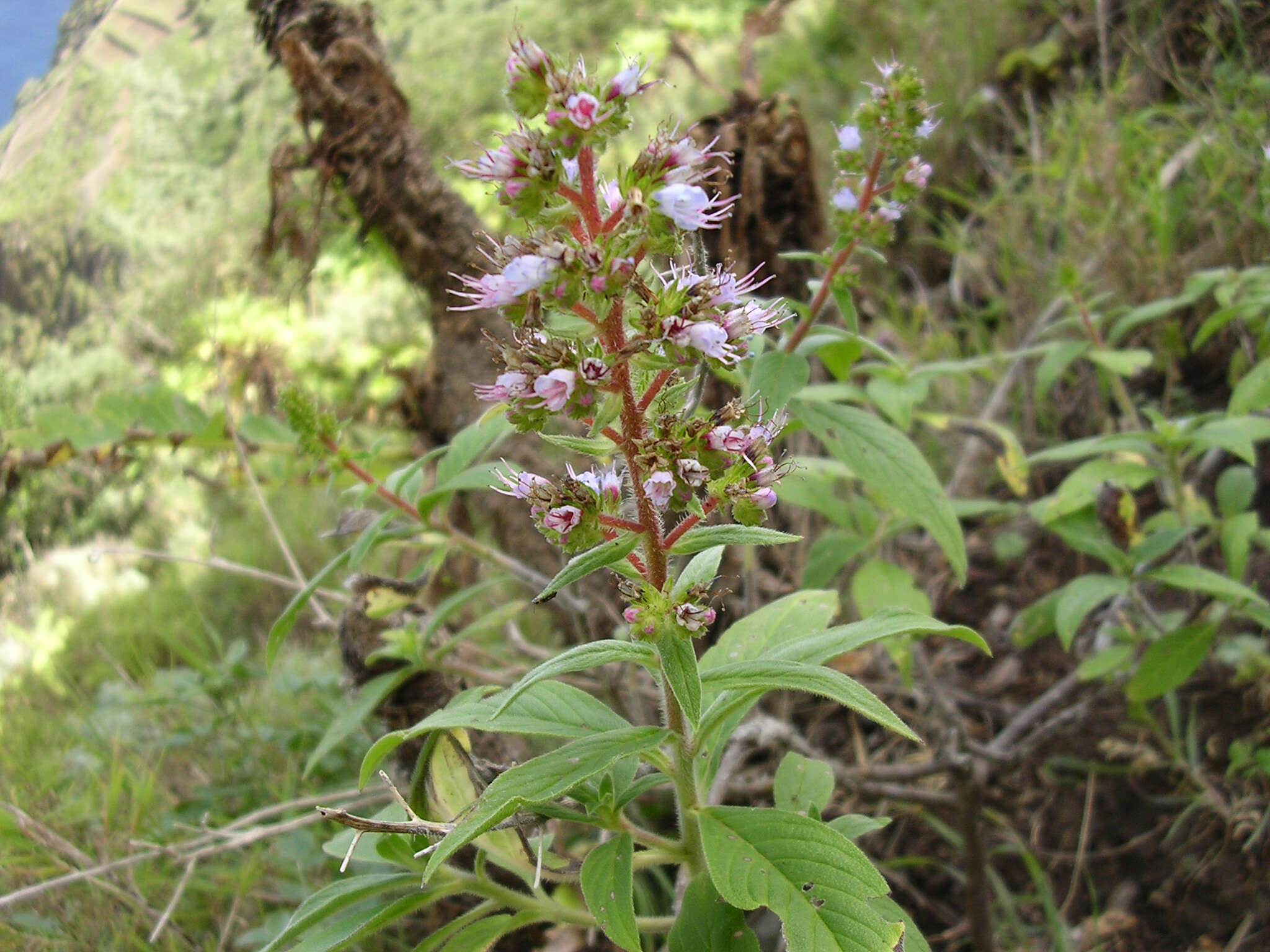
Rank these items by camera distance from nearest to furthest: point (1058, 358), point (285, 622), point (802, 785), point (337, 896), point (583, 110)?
point (583, 110) < point (337, 896) < point (802, 785) < point (285, 622) < point (1058, 358)

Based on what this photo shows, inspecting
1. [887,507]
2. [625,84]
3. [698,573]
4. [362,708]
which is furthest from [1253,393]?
[362,708]

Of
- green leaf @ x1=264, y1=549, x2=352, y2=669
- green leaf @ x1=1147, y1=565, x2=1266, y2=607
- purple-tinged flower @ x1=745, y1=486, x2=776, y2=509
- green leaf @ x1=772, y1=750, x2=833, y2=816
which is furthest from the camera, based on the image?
green leaf @ x1=1147, y1=565, x2=1266, y2=607

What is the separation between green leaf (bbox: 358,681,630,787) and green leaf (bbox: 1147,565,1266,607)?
1147 mm

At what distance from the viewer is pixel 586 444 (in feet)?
3.15

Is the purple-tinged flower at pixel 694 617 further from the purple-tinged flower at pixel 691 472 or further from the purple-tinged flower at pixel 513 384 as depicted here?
the purple-tinged flower at pixel 513 384

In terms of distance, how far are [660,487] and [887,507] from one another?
127 cm

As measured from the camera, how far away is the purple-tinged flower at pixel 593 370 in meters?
0.93

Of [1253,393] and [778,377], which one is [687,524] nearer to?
[778,377]

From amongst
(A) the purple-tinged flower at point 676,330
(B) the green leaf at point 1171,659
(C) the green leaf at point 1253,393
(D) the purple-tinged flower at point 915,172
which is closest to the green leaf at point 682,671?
(A) the purple-tinged flower at point 676,330

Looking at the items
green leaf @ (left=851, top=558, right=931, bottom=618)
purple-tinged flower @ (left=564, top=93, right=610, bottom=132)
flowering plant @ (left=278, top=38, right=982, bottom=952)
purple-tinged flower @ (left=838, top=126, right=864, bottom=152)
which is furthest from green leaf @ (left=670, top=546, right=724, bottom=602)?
purple-tinged flower @ (left=838, top=126, right=864, bottom=152)

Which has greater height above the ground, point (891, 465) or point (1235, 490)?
point (891, 465)

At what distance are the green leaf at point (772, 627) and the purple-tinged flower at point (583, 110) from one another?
703mm

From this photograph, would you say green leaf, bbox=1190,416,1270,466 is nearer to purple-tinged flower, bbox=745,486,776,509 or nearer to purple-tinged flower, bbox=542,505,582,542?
purple-tinged flower, bbox=745,486,776,509

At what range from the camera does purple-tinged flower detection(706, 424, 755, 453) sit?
96 centimetres
